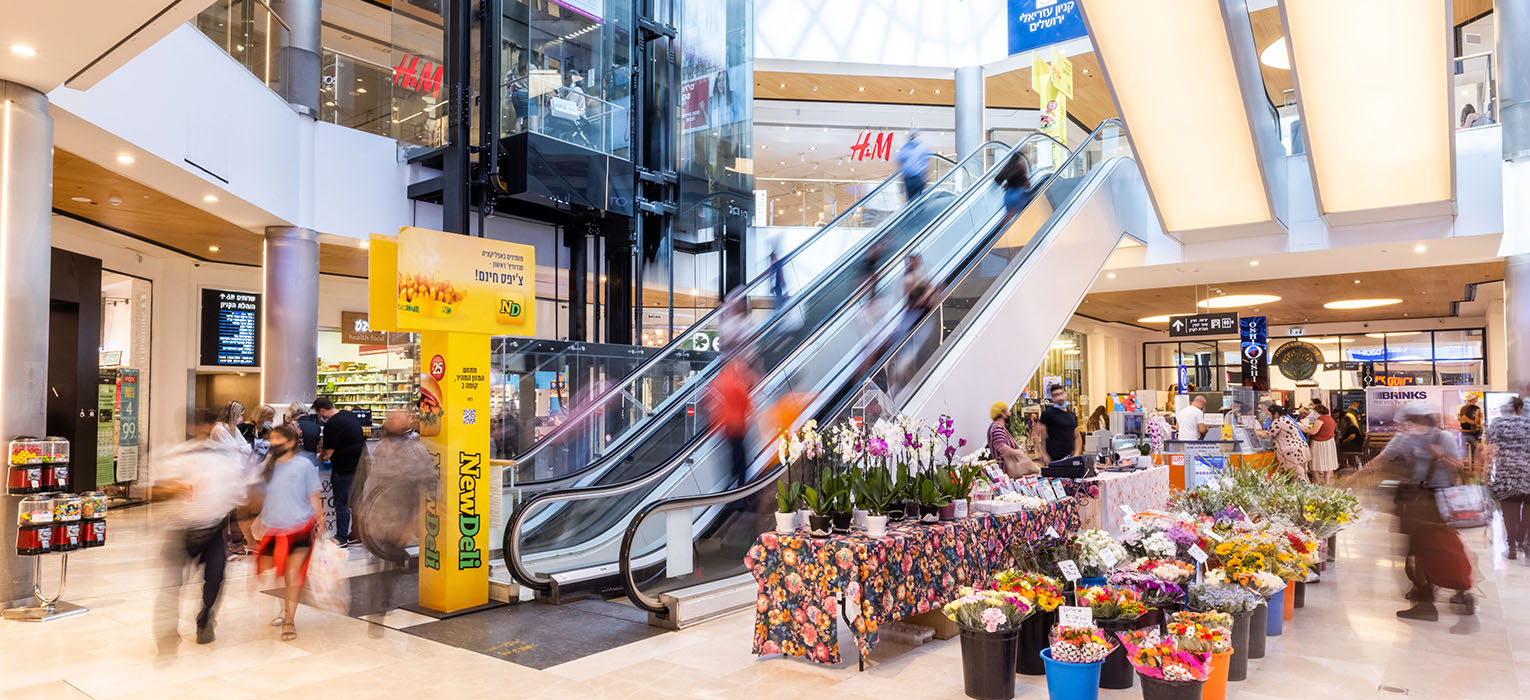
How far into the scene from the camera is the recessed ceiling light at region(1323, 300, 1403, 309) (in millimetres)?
21047

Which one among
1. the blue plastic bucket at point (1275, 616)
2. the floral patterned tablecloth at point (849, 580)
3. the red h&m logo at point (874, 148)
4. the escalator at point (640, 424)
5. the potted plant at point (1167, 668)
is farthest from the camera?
the red h&m logo at point (874, 148)

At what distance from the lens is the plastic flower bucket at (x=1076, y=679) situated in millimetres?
4273

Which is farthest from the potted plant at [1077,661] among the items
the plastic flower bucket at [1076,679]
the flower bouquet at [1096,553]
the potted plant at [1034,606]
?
the flower bouquet at [1096,553]

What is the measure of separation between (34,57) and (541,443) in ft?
14.6

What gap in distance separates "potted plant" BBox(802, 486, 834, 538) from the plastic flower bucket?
1.38m

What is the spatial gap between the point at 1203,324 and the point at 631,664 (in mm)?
14389

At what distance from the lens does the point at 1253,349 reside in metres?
16.6

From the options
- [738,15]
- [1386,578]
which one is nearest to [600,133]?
[738,15]

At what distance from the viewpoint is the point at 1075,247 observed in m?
12.9

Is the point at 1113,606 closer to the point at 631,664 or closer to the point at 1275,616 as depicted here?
the point at 1275,616

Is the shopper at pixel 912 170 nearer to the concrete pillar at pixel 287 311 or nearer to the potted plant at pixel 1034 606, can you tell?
the concrete pillar at pixel 287 311

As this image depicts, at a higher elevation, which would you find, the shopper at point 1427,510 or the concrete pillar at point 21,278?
the concrete pillar at point 21,278

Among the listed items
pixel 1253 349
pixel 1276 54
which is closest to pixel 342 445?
pixel 1253 349

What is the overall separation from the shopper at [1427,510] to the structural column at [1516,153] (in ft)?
21.1
